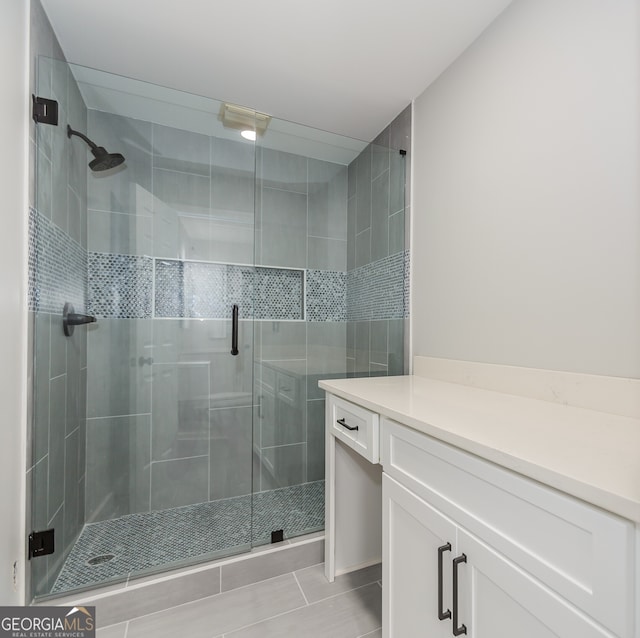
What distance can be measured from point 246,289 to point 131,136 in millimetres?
1002

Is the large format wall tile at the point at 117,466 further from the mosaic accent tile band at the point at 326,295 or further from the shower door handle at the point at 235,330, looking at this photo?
the mosaic accent tile band at the point at 326,295

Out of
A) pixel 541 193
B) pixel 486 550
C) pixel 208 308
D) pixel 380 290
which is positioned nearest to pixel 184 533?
pixel 208 308

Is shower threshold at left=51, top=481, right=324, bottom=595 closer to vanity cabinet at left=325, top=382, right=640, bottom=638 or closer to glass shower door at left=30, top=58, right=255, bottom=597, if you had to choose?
glass shower door at left=30, top=58, right=255, bottom=597

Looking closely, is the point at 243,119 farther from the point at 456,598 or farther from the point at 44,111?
the point at 456,598

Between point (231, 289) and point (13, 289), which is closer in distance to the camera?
point (13, 289)

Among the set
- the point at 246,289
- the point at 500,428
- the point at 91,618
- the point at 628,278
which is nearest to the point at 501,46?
the point at 628,278

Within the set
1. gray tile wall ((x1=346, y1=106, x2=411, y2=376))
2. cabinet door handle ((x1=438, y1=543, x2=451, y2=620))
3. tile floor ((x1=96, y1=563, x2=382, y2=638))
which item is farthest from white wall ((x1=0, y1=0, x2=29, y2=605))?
gray tile wall ((x1=346, y1=106, x2=411, y2=376))

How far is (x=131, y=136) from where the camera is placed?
5.97 ft

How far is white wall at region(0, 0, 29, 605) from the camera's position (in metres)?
1.07

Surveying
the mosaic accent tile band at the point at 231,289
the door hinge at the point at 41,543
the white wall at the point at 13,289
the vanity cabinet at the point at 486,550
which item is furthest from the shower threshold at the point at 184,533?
the mosaic accent tile band at the point at 231,289

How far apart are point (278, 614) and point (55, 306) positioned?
5.04 ft

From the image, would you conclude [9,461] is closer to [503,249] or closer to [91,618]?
[91,618]

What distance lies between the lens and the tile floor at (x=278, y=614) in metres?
1.22

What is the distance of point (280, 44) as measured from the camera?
4.94ft
